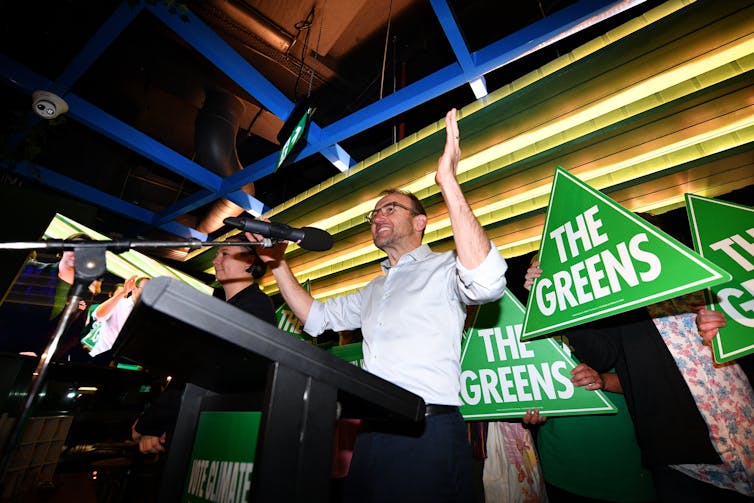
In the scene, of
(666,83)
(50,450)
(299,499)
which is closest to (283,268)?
(299,499)

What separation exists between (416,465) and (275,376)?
925 mm

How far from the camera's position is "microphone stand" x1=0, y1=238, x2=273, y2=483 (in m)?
0.93

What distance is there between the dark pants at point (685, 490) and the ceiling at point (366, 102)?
7.16 ft

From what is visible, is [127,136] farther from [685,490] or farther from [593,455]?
[685,490]

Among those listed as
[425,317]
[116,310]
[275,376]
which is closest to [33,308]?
[116,310]

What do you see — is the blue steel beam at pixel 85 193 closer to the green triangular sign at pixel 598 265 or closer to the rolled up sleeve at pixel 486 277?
the rolled up sleeve at pixel 486 277

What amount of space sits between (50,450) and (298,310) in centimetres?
765

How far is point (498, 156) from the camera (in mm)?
3078

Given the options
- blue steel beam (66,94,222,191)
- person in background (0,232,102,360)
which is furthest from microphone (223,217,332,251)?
person in background (0,232,102,360)

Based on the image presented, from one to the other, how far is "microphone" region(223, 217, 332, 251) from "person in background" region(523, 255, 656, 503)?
1297 millimetres

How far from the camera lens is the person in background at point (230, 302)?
1.76 metres

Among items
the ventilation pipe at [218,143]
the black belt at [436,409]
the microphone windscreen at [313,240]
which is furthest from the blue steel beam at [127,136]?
the black belt at [436,409]

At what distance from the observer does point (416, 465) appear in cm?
138

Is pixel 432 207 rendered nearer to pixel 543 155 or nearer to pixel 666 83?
pixel 543 155
